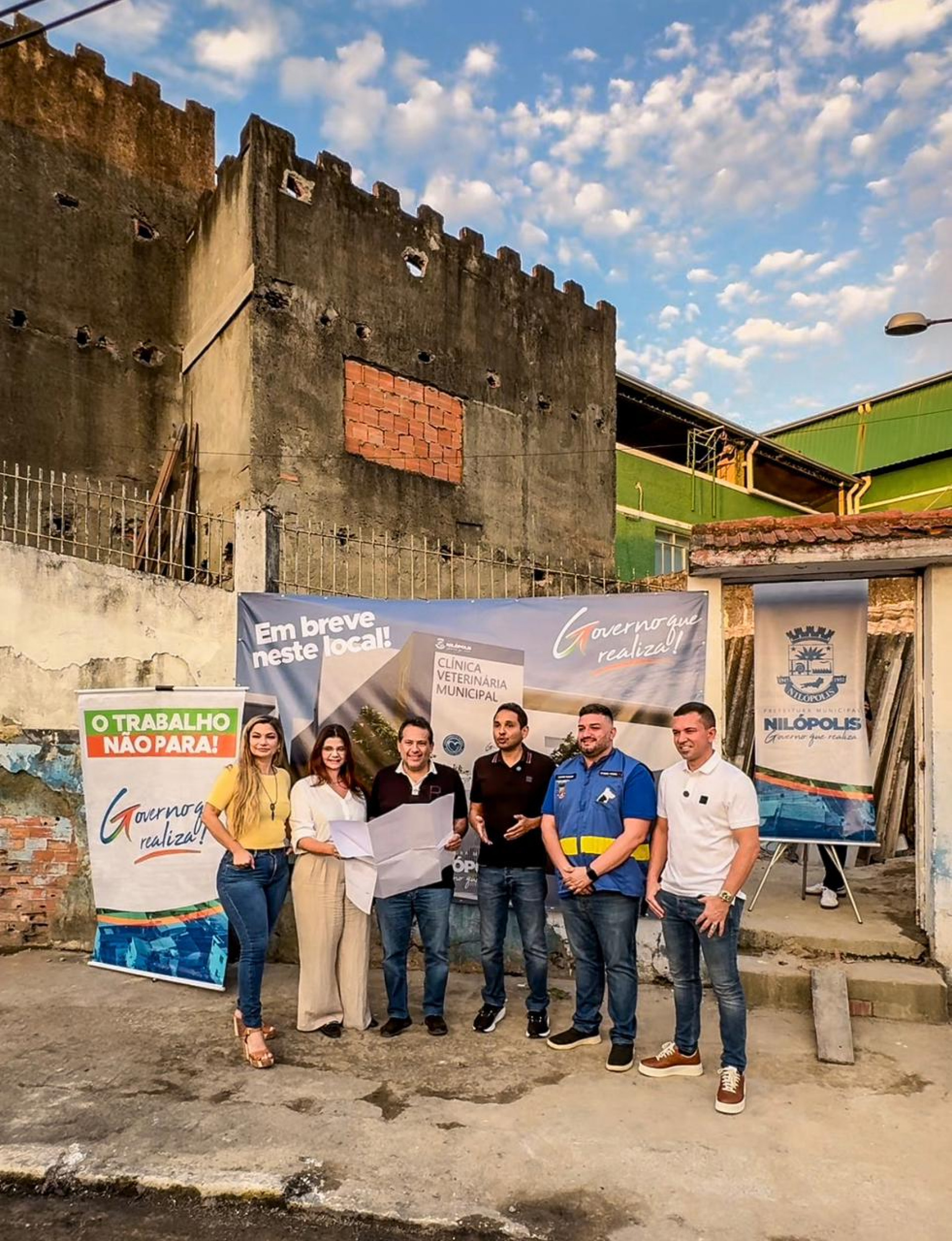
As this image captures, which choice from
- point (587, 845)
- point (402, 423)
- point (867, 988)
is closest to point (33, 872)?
point (587, 845)

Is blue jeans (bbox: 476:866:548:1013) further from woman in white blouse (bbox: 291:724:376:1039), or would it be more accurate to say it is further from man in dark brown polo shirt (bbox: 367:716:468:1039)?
woman in white blouse (bbox: 291:724:376:1039)

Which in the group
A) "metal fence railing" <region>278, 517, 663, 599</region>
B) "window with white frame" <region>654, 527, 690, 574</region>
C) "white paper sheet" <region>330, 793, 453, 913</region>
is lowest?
"white paper sheet" <region>330, 793, 453, 913</region>

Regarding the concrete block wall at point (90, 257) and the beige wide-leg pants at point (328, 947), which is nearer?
the beige wide-leg pants at point (328, 947)

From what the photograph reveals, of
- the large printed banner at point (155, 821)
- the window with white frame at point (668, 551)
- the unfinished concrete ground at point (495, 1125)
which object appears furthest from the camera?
the window with white frame at point (668, 551)

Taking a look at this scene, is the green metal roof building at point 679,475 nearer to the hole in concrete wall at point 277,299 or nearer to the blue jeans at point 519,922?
the hole in concrete wall at point 277,299

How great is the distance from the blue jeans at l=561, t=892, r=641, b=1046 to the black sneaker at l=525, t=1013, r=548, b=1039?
20cm

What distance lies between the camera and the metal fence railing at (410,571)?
10.3 metres

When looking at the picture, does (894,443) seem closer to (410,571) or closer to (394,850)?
(410,571)

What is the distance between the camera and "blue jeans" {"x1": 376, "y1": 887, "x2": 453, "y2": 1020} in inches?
200

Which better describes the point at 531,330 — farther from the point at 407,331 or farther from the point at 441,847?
the point at 441,847

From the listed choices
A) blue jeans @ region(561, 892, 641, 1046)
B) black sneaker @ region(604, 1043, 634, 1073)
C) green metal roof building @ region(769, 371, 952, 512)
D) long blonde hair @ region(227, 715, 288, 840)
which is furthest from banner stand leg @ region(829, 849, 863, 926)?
green metal roof building @ region(769, 371, 952, 512)

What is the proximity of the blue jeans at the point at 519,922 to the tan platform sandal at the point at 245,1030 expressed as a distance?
1.18 metres

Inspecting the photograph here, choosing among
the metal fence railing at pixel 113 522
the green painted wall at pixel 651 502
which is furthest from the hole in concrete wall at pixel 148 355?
the green painted wall at pixel 651 502

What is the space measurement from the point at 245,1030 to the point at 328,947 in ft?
2.02
